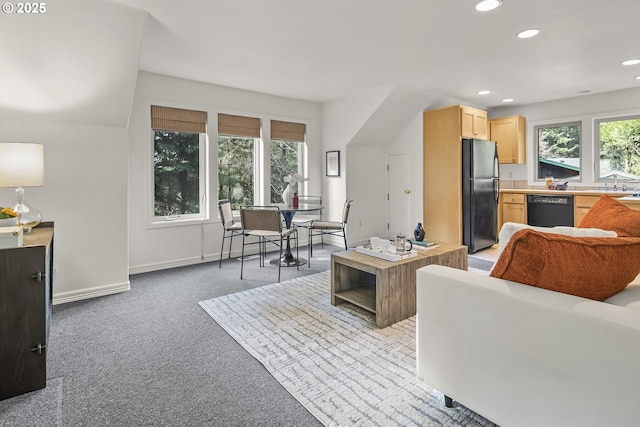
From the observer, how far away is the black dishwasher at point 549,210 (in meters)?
5.28

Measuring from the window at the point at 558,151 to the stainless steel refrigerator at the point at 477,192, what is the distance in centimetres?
131

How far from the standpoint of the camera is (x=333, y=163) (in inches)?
226

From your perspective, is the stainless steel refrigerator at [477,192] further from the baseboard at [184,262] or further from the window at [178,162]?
the window at [178,162]

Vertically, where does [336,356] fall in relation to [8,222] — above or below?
below

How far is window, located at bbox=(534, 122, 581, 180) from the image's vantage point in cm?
568

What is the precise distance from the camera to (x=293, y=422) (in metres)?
1.60

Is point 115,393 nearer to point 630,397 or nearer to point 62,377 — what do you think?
point 62,377

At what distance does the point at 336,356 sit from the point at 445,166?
392 centimetres

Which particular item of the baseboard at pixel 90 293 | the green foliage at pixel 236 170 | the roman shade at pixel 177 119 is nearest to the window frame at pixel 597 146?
the green foliage at pixel 236 170

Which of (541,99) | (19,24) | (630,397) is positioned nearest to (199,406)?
(630,397)

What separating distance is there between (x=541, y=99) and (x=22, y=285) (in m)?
6.94

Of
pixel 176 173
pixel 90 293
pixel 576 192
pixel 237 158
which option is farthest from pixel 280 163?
pixel 576 192

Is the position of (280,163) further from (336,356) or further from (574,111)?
(574,111)

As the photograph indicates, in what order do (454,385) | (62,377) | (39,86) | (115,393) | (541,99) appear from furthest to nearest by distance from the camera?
(541,99)
(39,86)
(62,377)
(115,393)
(454,385)
